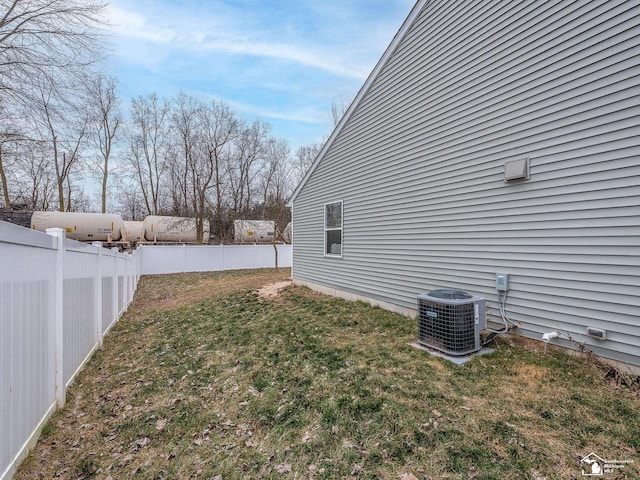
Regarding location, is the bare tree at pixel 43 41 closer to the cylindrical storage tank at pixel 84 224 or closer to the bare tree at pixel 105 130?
the cylindrical storage tank at pixel 84 224

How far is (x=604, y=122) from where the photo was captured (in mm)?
3400

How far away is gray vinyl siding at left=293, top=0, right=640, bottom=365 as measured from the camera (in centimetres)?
331

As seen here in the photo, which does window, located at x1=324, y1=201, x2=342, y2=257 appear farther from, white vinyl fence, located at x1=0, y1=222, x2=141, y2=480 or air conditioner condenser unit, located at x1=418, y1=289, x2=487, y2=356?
white vinyl fence, located at x1=0, y1=222, x2=141, y2=480

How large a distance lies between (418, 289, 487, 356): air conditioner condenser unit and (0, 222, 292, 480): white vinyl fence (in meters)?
4.09

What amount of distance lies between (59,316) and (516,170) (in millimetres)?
5585

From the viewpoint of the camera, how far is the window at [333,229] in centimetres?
855

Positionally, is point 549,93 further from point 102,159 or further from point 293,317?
point 102,159

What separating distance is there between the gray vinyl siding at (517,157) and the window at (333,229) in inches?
55.1

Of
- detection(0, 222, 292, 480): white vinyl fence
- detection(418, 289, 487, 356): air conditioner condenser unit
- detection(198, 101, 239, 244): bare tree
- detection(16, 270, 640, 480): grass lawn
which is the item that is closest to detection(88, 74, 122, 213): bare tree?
detection(198, 101, 239, 244): bare tree

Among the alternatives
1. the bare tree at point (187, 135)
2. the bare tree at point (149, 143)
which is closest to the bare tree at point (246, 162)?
the bare tree at point (187, 135)

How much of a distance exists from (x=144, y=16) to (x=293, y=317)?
7.53 m

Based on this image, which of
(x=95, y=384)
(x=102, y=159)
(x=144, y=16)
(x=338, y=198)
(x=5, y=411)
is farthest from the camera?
(x=102, y=159)

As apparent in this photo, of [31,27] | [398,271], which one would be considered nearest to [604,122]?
[398,271]

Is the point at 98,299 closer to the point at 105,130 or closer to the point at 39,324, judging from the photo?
the point at 39,324
